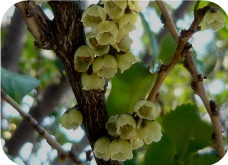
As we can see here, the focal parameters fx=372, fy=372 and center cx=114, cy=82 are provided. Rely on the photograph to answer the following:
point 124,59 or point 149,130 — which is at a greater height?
A: point 124,59

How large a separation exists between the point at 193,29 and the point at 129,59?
0.11m

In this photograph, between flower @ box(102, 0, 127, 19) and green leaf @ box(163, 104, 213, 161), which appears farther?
green leaf @ box(163, 104, 213, 161)

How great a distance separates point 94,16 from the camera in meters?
0.57

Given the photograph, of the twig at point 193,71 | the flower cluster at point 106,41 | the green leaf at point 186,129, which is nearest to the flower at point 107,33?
the flower cluster at point 106,41

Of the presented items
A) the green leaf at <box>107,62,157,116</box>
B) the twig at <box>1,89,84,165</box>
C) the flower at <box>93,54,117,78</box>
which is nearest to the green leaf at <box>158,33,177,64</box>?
the green leaf at <box>107,62,157,116</box>

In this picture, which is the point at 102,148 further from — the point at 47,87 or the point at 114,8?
the point at 47,87

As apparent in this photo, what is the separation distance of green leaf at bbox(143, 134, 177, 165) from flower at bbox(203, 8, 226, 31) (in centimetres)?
27

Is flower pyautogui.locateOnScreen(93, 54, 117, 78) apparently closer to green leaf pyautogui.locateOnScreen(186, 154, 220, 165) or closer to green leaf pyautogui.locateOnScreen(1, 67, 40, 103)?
green leaf pyautogui.locateOnScreen(1, 67, 40, 103)

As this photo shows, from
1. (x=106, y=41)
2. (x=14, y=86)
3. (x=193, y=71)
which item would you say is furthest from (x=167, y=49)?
(x=14, y=86)

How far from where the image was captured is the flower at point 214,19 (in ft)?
1.91

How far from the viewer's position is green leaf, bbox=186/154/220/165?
0.74 meters

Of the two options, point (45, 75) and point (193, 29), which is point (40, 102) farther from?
→ point (193, 29)

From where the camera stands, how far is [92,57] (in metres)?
0.60

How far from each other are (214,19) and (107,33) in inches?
6.8
